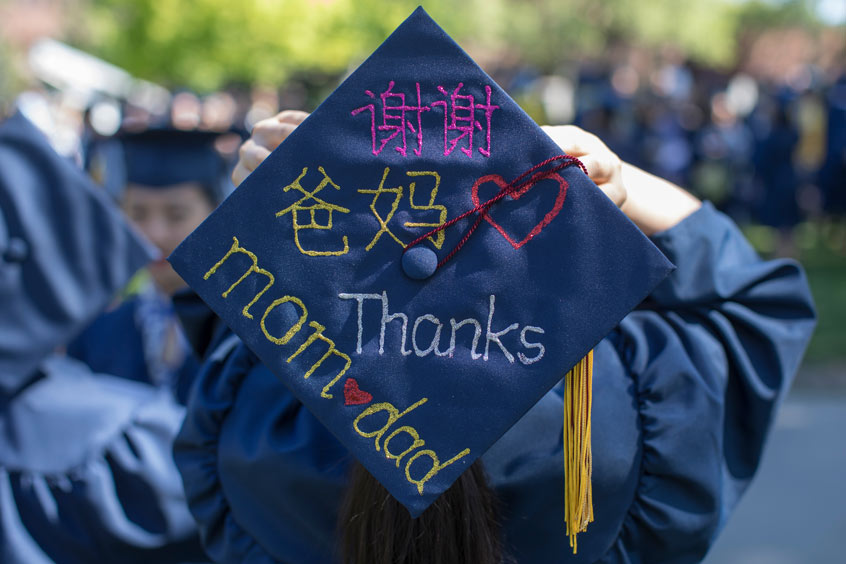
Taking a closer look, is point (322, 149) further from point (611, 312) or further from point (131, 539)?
point (131, 539)

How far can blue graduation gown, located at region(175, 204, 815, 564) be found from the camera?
1263 millimetres

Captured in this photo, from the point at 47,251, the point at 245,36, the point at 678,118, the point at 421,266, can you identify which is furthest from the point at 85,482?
the point at 245,36

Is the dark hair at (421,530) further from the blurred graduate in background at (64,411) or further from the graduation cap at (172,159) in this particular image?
the graduation cap at (172,159)

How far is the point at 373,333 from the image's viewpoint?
1147 millimetres

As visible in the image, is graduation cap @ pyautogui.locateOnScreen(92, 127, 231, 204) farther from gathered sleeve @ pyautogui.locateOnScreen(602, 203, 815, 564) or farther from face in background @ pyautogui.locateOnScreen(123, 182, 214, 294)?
gathered sleeve @ pyautogui.locateOnScreen(602, 203, 815, 564)

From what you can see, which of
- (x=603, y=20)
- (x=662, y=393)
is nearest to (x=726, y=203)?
(x=662, y=393)

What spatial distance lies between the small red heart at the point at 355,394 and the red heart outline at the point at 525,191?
0.94ft

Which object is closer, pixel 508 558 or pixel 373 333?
pixel 373 333

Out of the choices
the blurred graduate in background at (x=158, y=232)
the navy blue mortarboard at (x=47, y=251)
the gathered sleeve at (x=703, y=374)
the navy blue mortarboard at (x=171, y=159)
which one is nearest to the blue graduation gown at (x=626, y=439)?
the gathered sleeve at (x=703, y=374)

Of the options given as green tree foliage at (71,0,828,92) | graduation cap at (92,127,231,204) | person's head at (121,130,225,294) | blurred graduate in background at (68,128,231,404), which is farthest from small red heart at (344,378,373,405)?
green tree foliage at (71,0,828,92)

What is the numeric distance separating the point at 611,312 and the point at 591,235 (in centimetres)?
11

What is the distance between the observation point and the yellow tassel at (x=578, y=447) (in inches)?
45.5

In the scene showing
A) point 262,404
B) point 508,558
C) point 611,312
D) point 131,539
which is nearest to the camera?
point 611,312

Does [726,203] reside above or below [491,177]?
below
